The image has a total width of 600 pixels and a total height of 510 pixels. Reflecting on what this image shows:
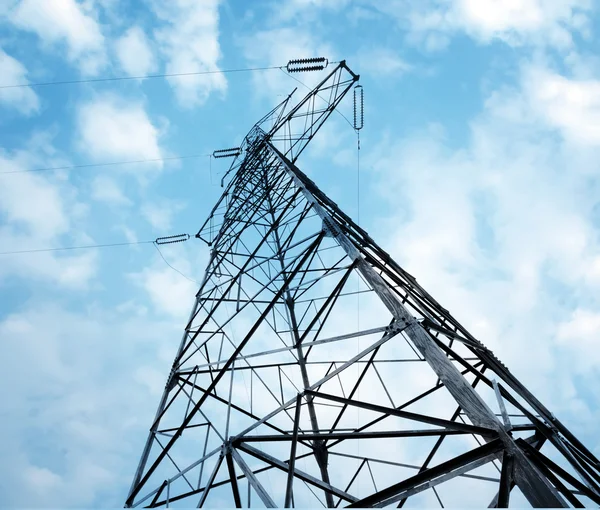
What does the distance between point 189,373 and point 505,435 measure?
214 inches

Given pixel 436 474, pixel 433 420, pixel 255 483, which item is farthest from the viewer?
pixel 255 483

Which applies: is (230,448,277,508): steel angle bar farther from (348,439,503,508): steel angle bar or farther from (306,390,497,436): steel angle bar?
(348,439,503,508): steel angle bar

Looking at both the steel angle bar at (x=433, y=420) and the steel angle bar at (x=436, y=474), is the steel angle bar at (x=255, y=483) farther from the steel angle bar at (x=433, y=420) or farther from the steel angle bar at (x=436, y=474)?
the steel angle bar at (x=436, y=474)

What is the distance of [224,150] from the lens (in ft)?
59.0

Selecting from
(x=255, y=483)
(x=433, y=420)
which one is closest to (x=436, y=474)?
(x=433, y=420)

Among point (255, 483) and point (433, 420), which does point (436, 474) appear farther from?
point (255, 483)

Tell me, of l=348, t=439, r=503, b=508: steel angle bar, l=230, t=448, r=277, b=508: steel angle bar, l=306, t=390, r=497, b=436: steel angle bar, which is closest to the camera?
l=348, t=439, r=503, b=508: steel angle bar

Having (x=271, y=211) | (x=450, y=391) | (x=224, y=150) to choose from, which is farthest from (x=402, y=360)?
(x=224, y=150)

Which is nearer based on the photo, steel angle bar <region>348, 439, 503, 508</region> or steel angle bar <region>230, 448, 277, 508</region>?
Result: steel angle bar <region>348, 439, 503, 508</region>

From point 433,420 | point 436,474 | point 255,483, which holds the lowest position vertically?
point 436,474

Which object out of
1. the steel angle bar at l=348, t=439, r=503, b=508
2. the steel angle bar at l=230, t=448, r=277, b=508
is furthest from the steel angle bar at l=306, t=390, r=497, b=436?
the steel angle bar at l=230, t=448, r=277, b=508

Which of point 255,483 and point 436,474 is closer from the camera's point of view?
point 436,474

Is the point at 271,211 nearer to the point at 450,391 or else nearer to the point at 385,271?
the point at 385,271

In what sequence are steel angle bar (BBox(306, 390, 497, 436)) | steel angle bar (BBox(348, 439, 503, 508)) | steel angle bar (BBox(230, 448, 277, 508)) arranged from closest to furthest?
steel angle bar (BBox(348, 439, 503, 508)) → steel angle bar (BBox(306, 390, 497, 436)) → steel angle bar (BBox(230, 448, 277, 508))
